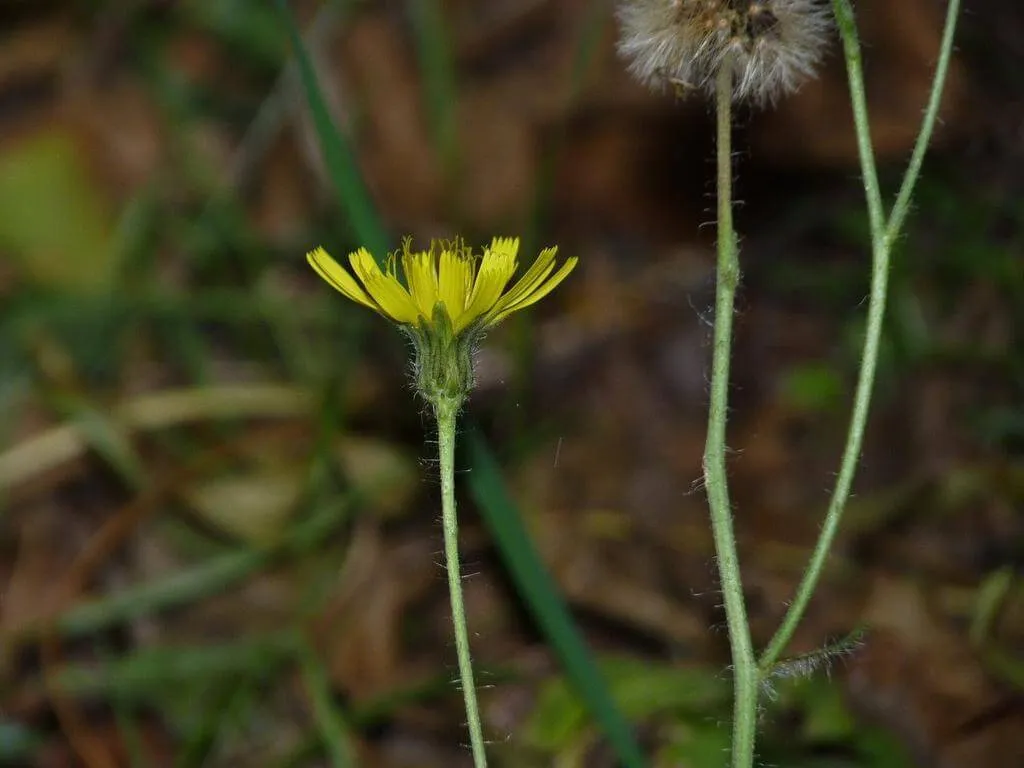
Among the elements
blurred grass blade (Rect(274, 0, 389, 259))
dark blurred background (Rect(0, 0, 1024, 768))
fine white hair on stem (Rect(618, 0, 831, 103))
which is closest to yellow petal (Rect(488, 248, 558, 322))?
fine white hair on stem (Rect(618, 0, 831, 103))

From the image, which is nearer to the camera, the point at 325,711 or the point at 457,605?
the point at 457,605

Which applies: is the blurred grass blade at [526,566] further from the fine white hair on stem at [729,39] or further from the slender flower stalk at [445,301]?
the fine white hair on stem at [729,39]

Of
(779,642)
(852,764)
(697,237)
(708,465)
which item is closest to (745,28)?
(708,465)

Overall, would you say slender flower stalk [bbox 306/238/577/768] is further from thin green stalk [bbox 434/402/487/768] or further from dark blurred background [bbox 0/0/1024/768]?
dark blurred background [bbox 0/0/1024/768]

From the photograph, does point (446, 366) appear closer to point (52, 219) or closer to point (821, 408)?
point (821, 408)

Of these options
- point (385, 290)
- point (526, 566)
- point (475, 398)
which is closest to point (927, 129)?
point (385, 290)

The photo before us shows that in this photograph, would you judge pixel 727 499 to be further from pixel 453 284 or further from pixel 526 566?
pixel 526 566

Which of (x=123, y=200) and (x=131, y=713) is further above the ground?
(x=123, y=200)
